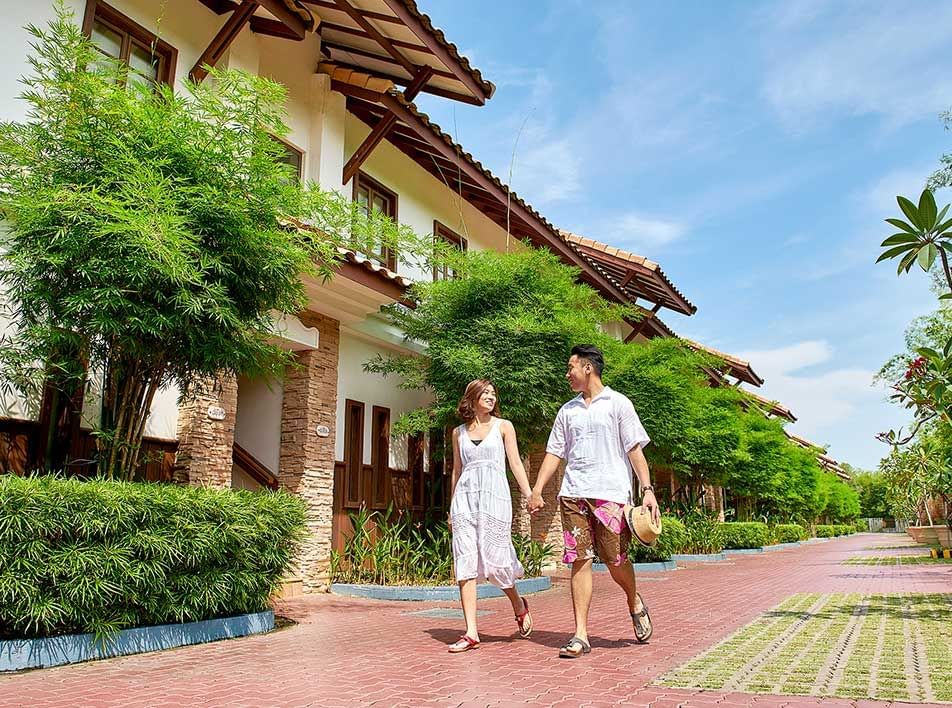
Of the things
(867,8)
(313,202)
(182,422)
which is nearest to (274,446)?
(182,422)

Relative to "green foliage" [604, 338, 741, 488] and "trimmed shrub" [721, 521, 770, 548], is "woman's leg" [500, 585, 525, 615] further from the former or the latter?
"trimmed shrub" [721, 521, 770, 548]

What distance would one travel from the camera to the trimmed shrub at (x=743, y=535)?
23781 mm

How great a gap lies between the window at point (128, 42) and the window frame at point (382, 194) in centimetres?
363

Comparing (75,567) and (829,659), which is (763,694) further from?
(75,567)

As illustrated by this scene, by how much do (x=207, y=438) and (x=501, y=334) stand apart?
157 inches

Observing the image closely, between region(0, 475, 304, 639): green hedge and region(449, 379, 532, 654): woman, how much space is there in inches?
70.7

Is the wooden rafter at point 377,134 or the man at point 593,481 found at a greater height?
the wooden rafter at point 377,134

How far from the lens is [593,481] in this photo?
5.30 meters

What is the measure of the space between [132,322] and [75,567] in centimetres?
170

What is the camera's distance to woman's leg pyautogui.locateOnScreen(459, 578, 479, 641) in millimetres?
5477

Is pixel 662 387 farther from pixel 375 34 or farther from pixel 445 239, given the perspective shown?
pixel 375 34

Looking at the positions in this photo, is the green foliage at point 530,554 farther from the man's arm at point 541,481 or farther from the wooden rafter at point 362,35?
the wooden rafter at point 362,35

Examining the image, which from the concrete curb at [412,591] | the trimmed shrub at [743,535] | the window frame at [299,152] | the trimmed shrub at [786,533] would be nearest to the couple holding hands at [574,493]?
the concrete curb at [412,591]

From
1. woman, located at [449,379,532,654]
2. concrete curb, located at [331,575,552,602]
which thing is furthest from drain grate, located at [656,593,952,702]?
concrete curb, located at [331,575,552,602]
